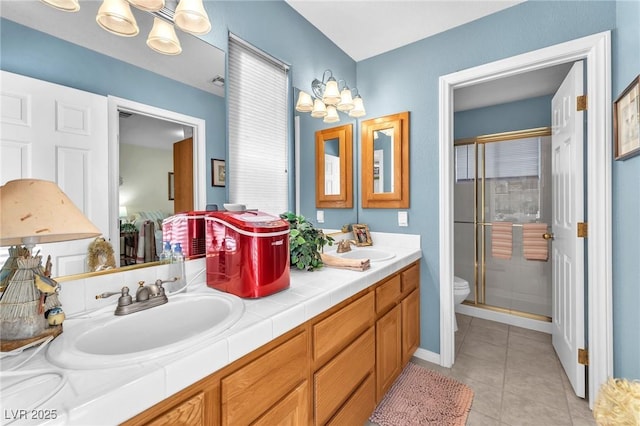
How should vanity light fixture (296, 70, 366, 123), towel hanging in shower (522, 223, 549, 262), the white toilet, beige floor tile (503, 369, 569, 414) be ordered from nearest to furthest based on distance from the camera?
beige floor tile (503, 369, 569, 414) → vanity light fixture (296, 70, 366, 123) → the white toilet → towel hanging in shower (522, 223, 549, 262)

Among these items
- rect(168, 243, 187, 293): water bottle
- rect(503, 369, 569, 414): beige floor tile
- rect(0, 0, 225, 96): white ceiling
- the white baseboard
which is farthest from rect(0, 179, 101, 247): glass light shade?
rect(503, 369, 569, 414): beige floor tile

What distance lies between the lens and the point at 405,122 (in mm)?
2176

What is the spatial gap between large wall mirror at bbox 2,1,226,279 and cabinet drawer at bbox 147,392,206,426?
64cm

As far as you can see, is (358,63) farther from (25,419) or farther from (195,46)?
(25,419)

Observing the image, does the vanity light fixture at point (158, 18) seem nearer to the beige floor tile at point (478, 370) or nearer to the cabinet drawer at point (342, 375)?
the cabinet drawer at point (342, 375)

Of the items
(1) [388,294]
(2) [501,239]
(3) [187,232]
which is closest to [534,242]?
(2) [501,239]

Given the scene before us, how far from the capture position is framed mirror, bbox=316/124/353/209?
84.0 inches

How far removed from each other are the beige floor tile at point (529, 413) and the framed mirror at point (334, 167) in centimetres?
167

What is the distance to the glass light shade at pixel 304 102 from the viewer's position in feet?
6.14

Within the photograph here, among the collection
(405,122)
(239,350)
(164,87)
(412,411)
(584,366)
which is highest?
(405,122)

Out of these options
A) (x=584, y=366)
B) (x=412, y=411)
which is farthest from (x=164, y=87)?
(x=584, y=366)

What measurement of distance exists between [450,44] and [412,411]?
250 centimetres

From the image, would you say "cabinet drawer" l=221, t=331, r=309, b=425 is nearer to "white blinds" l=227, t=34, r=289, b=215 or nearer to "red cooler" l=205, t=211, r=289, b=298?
"red cooler" l=205, t=211, r=289, b=298

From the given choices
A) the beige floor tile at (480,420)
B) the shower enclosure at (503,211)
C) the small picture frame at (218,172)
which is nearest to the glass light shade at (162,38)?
the small picture frame at (218,172)
